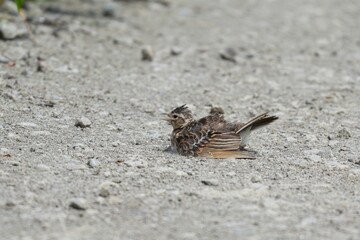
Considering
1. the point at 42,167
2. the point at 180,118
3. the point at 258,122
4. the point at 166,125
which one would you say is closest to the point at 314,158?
the point at 258,122

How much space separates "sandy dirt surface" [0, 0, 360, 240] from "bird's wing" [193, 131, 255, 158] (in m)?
0.11

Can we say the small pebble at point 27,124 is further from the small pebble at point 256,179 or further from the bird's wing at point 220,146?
the small pebble at point 256,179

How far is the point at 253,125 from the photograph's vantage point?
714 cm

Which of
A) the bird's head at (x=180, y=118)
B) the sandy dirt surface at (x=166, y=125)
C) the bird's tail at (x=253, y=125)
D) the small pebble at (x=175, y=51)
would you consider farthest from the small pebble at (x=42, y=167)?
the small pebble at (x=175, y=51)

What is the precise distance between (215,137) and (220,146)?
13 centimetres

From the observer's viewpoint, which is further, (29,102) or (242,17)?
(242,17)

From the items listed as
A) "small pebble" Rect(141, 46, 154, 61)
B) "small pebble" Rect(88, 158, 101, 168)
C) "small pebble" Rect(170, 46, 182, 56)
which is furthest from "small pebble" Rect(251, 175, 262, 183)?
"small pebble" Rect(170, 46, 182, 56)

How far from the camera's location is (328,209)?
560cm

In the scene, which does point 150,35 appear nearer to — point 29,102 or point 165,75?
point 165,75

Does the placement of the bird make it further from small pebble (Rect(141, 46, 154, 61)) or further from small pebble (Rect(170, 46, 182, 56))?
small pebble (Rect(170, 46, 182, 56))

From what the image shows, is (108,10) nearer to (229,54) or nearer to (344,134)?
(229,54)

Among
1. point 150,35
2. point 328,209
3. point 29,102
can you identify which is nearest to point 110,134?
point 29,102

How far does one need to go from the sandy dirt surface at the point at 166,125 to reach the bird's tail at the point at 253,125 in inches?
10.1

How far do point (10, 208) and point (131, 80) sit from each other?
5286 mm
